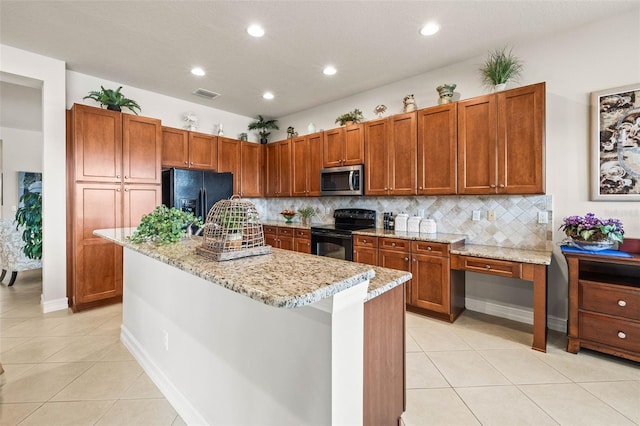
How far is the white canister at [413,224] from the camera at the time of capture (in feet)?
11.8

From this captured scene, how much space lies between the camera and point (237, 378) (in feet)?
4.43

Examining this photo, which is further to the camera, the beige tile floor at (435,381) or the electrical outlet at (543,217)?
the electrical outlet at (543,217)

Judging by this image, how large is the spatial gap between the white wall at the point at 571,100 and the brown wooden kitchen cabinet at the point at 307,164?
2.25 metres

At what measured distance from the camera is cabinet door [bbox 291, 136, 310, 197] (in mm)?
4680

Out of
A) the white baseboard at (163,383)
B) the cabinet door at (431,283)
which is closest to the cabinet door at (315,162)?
the cabinet door at (431,283)

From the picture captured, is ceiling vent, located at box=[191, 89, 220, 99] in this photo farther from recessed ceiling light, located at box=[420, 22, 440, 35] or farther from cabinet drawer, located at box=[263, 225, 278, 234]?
recessed ceiling light, located at box=[420, 22, 440, 35]

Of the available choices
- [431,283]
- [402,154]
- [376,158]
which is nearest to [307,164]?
[376,158]

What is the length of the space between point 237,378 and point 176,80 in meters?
3.86

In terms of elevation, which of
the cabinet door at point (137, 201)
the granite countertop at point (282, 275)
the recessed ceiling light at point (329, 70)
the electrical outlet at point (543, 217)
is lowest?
the granite countertop at point (282, 275)

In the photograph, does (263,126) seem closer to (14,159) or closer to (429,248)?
(429,248)

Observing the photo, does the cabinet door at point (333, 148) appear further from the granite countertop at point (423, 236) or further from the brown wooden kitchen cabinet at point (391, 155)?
the granite countertop at point (423, 236)

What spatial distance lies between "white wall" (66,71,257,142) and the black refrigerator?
0.97 meters

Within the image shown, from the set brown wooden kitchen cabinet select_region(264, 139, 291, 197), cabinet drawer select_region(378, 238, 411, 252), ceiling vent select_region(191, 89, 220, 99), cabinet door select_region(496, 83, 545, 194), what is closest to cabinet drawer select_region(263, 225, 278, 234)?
brown wooden kitchen cabinet select_region(264, 139, 291, 197)

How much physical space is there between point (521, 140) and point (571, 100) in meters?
0.60
